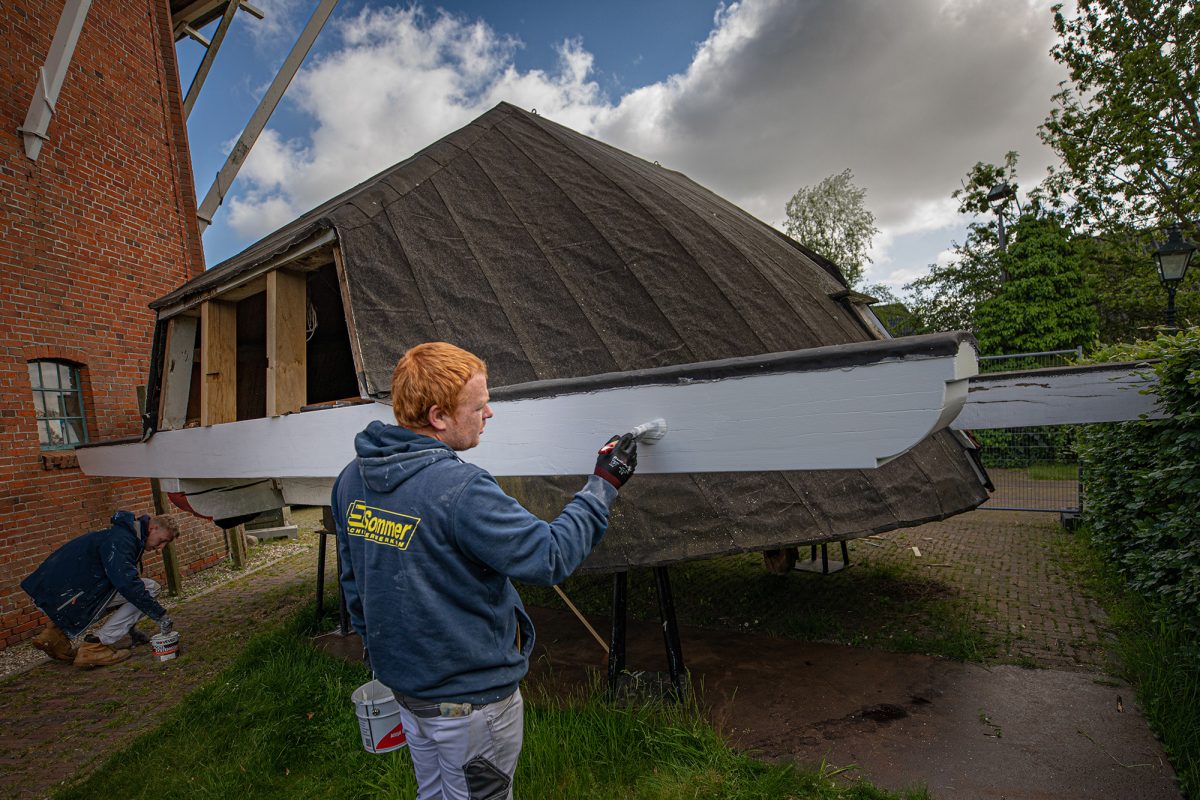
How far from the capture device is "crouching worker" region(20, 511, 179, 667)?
661 cm

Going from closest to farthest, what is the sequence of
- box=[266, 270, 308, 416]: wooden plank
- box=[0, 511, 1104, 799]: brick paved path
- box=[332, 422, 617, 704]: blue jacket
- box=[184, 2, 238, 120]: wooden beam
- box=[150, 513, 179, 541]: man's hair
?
box=[332, 422, 617, 704]: blue jacket → box=[266, 270, 308, 416]: wooden plank → box=[0, 511, 1104, 799]: brick paved path → box=[150, 513, 179, 541]: man's hair → box=[184, 2, 238, 120]: wooden beam

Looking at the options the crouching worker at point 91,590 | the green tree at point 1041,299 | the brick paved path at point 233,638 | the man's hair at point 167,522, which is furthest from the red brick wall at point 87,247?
the green tree at point 1041,299

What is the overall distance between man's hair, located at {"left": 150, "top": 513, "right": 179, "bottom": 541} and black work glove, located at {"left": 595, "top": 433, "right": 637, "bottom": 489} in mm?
6970

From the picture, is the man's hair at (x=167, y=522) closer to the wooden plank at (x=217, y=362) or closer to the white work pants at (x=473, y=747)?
the wooden plank at (x=217, y=362)

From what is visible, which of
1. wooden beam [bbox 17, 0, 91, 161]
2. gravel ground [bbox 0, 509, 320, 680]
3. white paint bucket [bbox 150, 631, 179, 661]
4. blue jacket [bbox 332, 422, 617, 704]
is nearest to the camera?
blue jacket [bbox 332, 422, 617, 704]

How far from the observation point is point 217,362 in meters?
5.27

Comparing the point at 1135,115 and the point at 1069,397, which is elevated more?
the point at 1135,115

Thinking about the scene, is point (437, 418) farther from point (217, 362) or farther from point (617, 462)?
point (217, 362)

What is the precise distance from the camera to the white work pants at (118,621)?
688cm

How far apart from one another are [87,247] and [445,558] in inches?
379

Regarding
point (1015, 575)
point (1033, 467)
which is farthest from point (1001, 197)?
point (1015, 575)

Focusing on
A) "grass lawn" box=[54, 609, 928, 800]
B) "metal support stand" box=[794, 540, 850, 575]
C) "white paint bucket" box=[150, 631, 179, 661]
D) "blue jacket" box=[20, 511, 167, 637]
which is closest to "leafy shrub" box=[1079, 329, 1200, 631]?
"grass lawn" box=[54, 609, 928, 800]

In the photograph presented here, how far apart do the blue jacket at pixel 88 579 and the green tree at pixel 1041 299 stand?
63.3 feet

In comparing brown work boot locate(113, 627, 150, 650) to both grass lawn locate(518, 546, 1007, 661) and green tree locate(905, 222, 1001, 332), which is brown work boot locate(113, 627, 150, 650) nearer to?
grass lawn locate(518, 546, 1007, 661)
